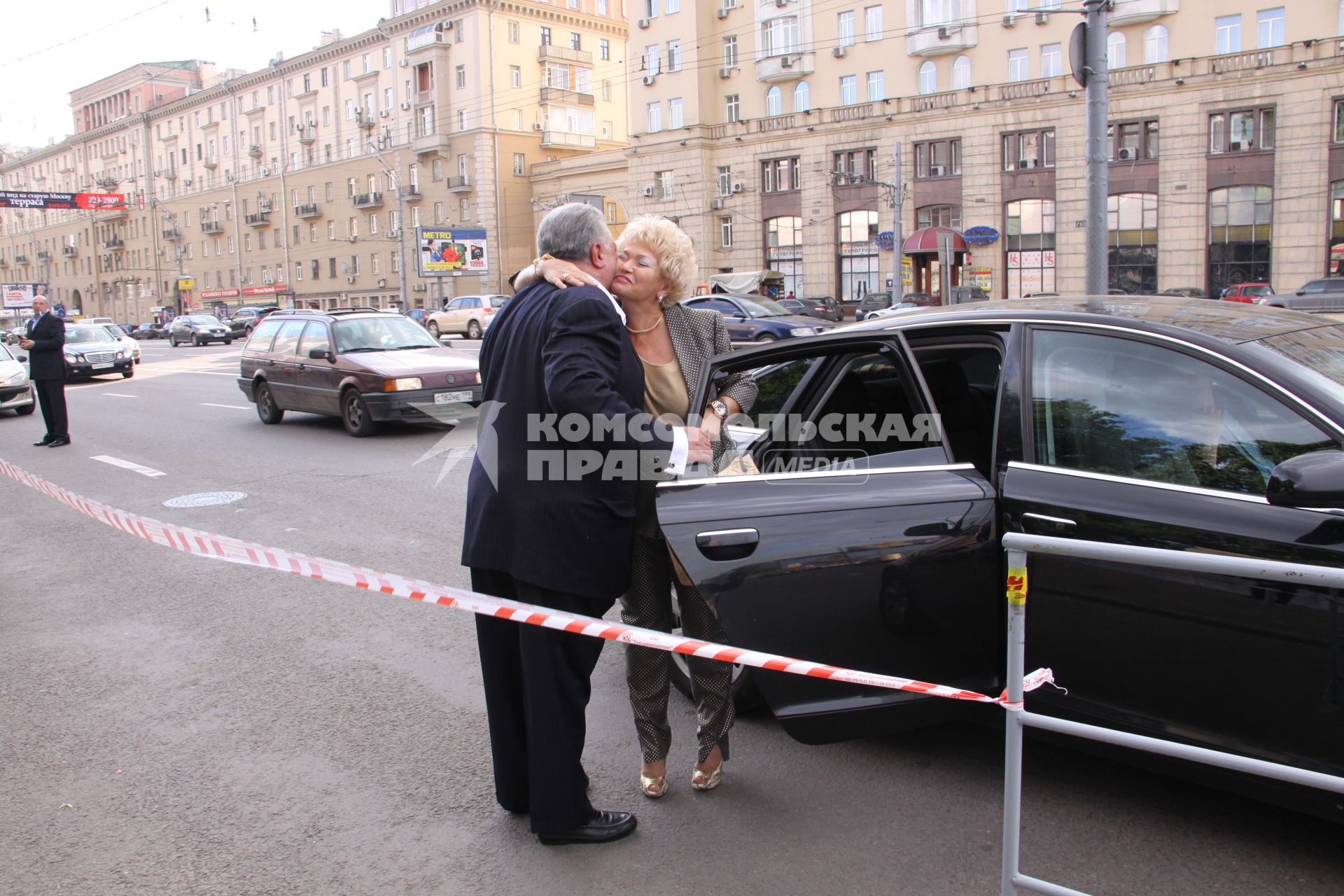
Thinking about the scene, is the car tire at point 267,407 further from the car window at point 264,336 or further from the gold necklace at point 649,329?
the gold necklace at point 649,329

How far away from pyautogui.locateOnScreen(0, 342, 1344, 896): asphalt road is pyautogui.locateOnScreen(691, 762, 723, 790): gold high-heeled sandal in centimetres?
4

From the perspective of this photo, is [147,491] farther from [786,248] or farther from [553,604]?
[786,248]

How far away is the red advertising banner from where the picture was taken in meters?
42.8

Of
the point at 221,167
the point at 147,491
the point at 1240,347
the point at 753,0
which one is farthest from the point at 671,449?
the point at 221,167

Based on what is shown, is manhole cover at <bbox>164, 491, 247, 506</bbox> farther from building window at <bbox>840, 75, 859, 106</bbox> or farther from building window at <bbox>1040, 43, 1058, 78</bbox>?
building window at <bbox>840, 75, 859, 106</bbox>

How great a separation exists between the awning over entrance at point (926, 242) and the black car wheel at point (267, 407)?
36550 mm

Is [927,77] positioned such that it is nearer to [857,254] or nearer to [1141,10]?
[857,254]

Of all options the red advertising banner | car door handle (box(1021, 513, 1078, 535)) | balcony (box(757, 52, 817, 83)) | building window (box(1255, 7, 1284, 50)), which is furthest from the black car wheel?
balcony (box(757, 52, 817, 83))

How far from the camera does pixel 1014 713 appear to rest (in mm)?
2377

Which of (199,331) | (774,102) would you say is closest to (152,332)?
(199,331)

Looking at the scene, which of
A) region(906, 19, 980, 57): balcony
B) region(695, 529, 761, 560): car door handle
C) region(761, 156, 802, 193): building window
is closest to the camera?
region(695, 529, 761, 560): car door handle

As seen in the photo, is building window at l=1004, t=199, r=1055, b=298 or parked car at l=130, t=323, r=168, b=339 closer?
building window at l=1004, t=199, r=1055, b=298

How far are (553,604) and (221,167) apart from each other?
9347 cm

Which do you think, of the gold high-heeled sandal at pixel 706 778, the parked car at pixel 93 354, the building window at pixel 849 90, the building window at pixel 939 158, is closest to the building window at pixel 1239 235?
the building window at pixel 939 158
